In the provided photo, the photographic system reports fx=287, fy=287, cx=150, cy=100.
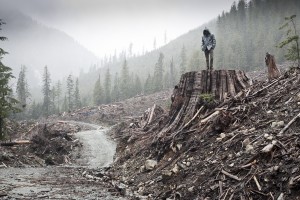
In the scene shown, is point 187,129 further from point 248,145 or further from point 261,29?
point 261,29

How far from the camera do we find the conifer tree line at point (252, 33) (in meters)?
85.1

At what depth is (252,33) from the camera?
110 meters

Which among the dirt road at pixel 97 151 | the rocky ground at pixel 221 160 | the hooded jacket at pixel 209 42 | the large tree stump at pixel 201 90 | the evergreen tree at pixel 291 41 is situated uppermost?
the evergreen tree at pixel 291 41

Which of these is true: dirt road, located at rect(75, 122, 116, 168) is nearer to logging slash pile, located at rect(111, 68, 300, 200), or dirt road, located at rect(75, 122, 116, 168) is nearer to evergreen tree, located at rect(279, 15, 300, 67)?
logging slash pile, located at rect(111, 68, 300, 200)

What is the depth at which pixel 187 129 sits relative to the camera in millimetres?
11273

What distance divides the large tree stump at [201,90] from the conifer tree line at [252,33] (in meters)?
69.0

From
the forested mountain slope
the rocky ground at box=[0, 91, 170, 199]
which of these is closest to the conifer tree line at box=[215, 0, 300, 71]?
the forested mountain slope

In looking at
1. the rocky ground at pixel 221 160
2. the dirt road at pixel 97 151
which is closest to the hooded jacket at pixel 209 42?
the rocky ground at pixel 221 160

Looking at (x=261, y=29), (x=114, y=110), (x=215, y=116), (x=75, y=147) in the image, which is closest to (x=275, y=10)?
(x=261, y=29)

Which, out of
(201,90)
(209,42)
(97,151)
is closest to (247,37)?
(97,151)

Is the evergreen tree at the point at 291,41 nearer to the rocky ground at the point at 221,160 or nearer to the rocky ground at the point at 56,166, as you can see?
the rocky ground at the point at 221,160

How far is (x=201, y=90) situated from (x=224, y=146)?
465cm

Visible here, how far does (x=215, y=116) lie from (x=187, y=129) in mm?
1263

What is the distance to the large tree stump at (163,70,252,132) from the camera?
12.2 meters
